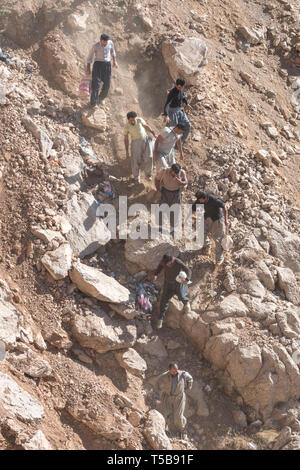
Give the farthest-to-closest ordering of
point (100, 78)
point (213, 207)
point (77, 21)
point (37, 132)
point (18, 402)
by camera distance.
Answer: point (77, 21), point (100, 78), point (37, 132), point (213, 207), point (18, 402)

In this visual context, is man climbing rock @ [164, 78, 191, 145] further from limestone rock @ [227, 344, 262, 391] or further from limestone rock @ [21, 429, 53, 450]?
limestone rock @ [21, 429, 53, 450]

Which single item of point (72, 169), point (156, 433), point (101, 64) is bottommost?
point (156, 433)

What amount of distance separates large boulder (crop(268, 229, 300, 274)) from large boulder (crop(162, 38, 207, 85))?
10.5 ft

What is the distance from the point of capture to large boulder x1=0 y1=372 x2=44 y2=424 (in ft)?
20.3

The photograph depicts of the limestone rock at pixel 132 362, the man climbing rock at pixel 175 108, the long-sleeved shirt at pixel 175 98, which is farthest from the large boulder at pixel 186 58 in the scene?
the limestone rock at pixel 132 362

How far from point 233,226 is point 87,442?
3881 millimetres

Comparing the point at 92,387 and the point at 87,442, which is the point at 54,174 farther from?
the point at 87,442

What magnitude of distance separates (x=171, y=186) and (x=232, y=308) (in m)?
1.98

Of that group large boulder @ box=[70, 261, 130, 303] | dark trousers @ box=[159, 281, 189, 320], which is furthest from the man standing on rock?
dark trousers @ box=[159, 281, 189, 320]

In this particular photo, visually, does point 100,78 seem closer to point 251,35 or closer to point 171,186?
point 171,186

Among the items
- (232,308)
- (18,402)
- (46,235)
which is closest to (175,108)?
(46,235)

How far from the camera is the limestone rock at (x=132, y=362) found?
7.48 metres

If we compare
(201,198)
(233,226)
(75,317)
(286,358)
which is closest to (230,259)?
(233,226)

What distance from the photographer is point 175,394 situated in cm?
731
